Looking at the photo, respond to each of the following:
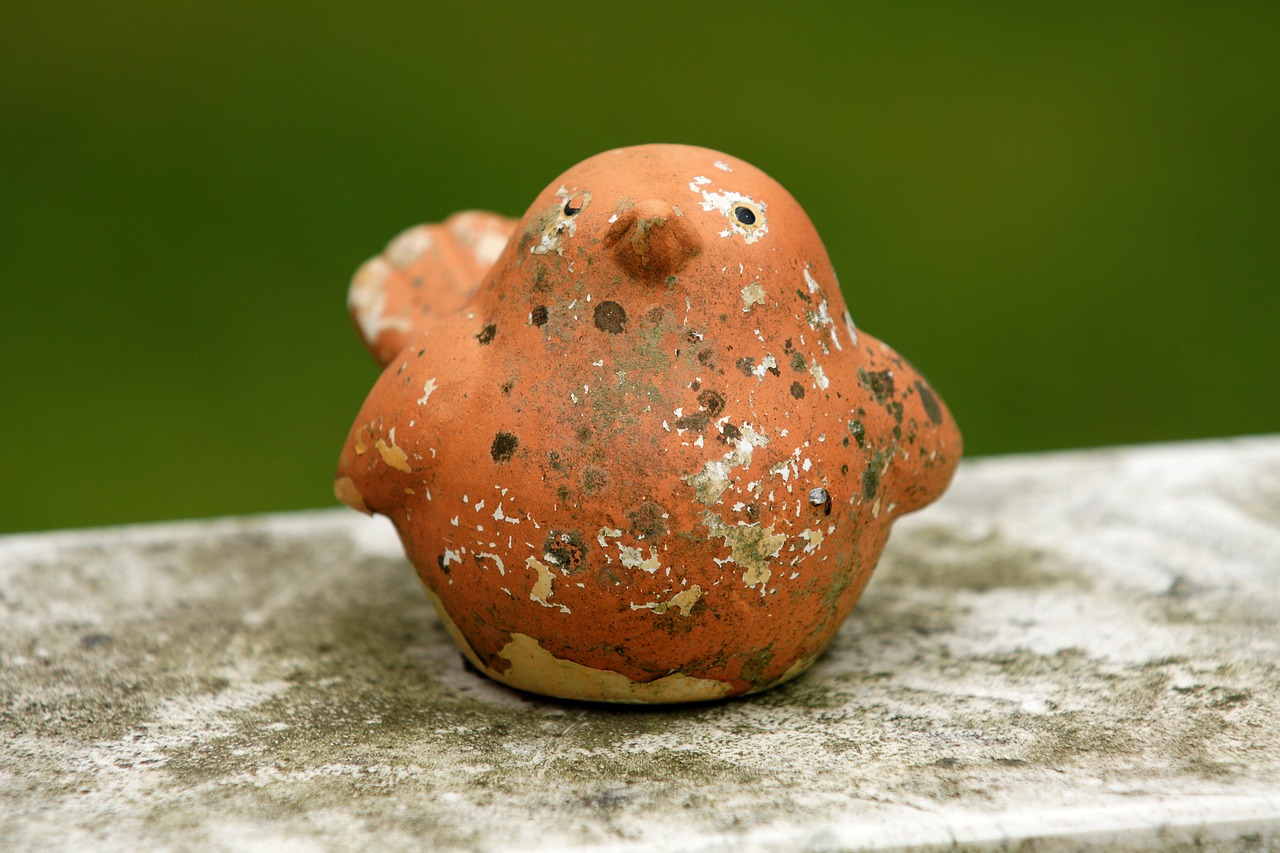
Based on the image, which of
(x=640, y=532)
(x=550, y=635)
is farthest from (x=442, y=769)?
(x=640, y=532)

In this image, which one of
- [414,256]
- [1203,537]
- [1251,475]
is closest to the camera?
[414,256]

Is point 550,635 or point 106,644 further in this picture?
point 106,644

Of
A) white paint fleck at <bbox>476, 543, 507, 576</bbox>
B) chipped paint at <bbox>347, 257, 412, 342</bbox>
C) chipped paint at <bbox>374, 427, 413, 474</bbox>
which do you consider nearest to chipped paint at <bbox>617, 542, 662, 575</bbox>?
white paint fleck at <bbox>476, 543, 507, 576</bbox>

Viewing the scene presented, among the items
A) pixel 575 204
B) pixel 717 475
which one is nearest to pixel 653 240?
pixel 575 204

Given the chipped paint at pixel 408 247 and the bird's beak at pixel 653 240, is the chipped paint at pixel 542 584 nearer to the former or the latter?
the bird's beak at pixel 653 240

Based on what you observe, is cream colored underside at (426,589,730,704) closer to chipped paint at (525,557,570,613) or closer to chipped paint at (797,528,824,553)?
chipped paint at (525,557,570,613)

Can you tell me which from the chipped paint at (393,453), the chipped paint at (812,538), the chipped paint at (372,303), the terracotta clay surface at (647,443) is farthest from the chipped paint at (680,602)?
the chipped paint at (372,303)

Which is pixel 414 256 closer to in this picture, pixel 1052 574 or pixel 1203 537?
pixel 1052 574
